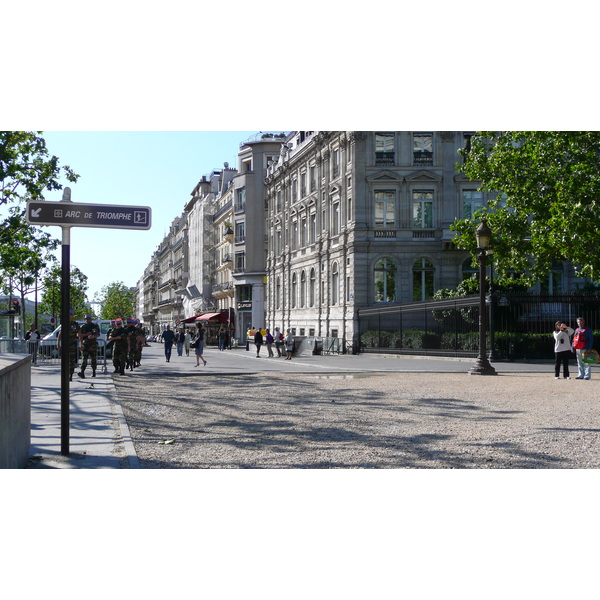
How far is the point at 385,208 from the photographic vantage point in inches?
1713

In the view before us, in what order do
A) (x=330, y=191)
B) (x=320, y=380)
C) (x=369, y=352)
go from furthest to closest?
(x=330, y=191), (x=369, y=352), (x=320, y=380)

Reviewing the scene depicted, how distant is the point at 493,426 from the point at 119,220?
19.1 ft

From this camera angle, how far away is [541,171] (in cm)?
2825

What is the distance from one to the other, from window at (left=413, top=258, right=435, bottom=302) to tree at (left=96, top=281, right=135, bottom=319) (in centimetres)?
12689

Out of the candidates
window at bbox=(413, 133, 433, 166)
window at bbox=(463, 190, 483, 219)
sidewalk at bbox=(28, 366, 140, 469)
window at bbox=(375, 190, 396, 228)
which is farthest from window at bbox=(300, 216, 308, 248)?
sidewalk at bbox=(28, 366, 140, 469)

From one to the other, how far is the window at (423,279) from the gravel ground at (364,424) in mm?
24554

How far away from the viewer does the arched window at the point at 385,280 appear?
4306cm

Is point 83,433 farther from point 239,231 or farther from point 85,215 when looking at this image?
point 239,231

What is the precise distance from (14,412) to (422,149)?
128ft

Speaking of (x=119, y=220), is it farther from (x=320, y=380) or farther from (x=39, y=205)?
(x=320, y=380)

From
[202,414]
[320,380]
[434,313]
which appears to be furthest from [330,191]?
[202,414]

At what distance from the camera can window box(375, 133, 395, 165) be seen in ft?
142

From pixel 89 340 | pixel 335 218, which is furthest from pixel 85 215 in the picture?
pixel 335 218

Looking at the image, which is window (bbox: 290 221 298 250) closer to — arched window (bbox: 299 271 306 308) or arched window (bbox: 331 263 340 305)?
arched window (bbox: 299 271 306 308)
